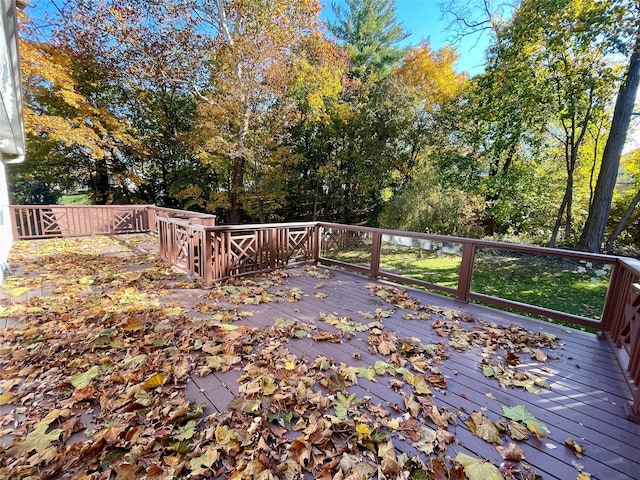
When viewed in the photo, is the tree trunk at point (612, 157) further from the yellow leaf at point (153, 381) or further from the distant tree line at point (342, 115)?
the yellow leaf at point (153, 381)

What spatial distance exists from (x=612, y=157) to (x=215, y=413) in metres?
7.86

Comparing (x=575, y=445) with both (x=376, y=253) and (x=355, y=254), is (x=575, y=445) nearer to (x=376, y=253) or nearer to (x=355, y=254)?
(x=376, y=253)

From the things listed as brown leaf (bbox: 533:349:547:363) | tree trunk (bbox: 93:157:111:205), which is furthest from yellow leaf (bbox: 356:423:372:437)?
tree trunk (bbox: 93:157:111:205)

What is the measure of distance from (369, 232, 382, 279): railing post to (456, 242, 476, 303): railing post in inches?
50.8

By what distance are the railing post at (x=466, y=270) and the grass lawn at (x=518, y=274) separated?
4.75 ft

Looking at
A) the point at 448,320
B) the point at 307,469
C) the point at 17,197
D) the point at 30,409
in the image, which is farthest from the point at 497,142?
the point at 17,197

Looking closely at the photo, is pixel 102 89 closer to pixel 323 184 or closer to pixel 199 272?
pixel 323 184

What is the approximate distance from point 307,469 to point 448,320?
2.44 meters

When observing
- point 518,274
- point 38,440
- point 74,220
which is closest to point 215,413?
point 38,440

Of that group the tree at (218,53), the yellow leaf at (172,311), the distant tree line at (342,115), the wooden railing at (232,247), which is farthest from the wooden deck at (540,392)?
the tree at (218,53)

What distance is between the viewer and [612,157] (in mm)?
5484

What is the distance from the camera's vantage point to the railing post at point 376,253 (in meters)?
4.69

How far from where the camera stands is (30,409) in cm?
170

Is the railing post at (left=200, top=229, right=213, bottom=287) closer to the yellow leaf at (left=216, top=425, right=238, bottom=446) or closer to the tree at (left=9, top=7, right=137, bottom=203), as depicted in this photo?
the yellow leaf at (left=216, top=425, right=238, bottom=446)
